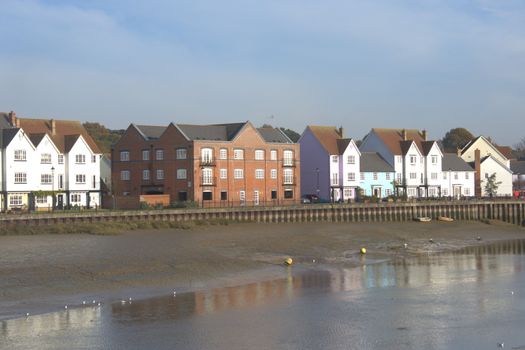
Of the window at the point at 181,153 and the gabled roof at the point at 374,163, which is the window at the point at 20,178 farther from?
the gabled roof at the point at 374,163

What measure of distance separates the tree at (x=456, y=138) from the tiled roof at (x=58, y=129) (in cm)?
8008

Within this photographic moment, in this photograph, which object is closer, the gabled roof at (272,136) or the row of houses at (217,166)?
the row of houses at (217,166)

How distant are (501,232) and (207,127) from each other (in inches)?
1185

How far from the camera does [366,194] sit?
297 feet

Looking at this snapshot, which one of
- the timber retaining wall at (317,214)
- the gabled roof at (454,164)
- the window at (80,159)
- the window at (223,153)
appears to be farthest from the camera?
the gabled roof at (454,164)

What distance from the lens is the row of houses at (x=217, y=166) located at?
220 feet

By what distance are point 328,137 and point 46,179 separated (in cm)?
3469

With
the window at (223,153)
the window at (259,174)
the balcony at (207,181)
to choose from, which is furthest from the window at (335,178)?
the balcony at (207,181)

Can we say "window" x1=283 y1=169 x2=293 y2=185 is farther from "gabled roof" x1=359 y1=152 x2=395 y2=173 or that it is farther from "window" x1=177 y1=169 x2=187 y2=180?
"gabled roof" x1=359 y1=152 x2=395 y2=173

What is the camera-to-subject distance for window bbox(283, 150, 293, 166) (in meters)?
81.6

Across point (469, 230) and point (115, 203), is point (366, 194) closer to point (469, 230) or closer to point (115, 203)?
point (469, 230)

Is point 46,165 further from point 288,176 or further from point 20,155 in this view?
point 288,176

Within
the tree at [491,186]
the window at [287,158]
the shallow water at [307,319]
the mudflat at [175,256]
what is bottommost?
the shallow water at [307,319]

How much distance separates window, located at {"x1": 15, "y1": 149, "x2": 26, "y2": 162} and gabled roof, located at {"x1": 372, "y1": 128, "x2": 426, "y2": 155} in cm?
4564
